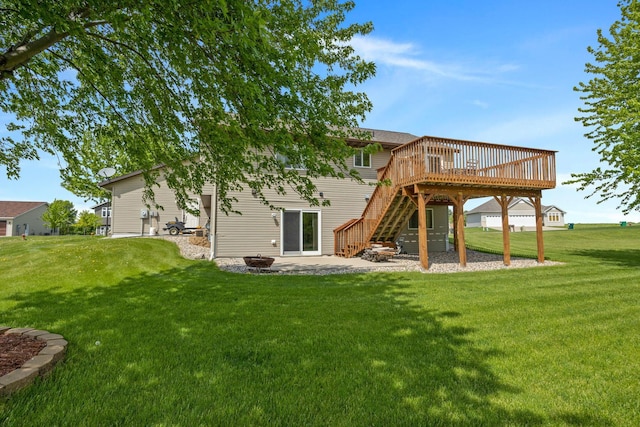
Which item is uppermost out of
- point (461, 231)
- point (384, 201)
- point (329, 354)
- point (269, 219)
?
point (384, 201)

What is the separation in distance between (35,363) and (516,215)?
60128 millimetres

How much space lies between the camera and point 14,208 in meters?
40.8

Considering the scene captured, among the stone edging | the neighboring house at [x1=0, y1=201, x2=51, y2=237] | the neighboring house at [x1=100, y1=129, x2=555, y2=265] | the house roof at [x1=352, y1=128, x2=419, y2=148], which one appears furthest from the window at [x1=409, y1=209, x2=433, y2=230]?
the neighboring house at [x1=0, y1=201, x2=51, y2=237]

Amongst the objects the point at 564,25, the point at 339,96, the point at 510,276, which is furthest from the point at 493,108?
the point at 339,96

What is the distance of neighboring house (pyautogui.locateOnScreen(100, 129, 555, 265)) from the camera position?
10.9m

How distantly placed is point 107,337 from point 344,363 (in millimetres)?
3064

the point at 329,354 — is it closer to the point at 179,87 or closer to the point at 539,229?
the point at 179,87

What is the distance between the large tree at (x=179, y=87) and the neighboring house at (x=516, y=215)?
2134 inches

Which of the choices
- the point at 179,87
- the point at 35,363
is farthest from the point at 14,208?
the point at 35,363

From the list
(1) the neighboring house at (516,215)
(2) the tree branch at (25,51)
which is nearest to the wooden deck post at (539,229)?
(2) the tree branch at (25,51)

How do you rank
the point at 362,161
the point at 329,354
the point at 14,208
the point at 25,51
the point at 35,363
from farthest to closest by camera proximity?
the point at 14,208 < the point at 362,161 < the point at 25,51 < the point at 329,354 < the point at 35,363

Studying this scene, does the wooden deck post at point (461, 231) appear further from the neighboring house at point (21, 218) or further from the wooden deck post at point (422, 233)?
the neighboring house at point (21, 218)

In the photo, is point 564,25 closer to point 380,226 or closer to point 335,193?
point 380,226

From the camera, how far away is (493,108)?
10.4 meters
